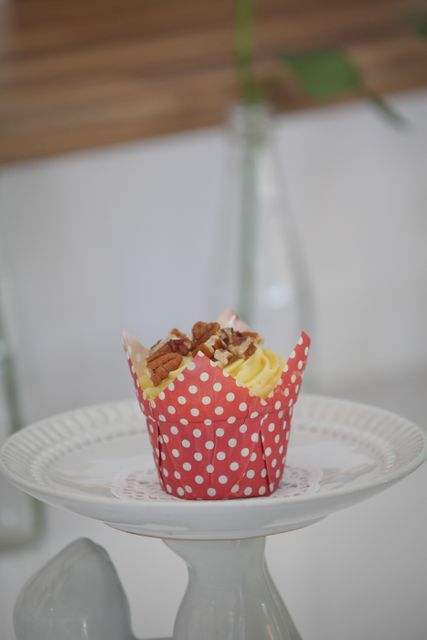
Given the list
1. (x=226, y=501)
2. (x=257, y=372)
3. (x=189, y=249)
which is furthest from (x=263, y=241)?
(x=226, y=501)

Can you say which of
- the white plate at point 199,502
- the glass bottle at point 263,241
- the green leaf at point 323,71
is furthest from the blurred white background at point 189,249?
the white plate at point 199,502

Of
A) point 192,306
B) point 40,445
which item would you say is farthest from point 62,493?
point 192,306

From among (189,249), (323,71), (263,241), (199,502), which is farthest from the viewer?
(189,249)

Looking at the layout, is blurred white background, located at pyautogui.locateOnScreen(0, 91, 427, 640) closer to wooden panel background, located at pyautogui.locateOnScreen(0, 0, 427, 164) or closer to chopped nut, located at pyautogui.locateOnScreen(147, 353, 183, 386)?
wooden panel background, located at pyautogui.locateOnScreen(0, 0, 427, 164)

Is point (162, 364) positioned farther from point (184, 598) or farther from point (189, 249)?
point (189, 249)

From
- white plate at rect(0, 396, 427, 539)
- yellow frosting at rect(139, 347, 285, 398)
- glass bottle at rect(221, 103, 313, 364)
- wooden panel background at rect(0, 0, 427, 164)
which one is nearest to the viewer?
white plate at rect(0, 396, 427, 539)

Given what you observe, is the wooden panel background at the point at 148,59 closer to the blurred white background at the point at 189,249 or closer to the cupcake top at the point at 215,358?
the blurred white background at the point at 189,249

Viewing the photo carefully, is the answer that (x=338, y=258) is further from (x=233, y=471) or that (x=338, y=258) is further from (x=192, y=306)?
(x=233, y=471)

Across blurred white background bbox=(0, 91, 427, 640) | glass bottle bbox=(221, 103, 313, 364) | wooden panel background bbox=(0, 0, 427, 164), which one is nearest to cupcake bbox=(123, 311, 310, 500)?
blurred white background bbox=(0, 91, 427, 640)
